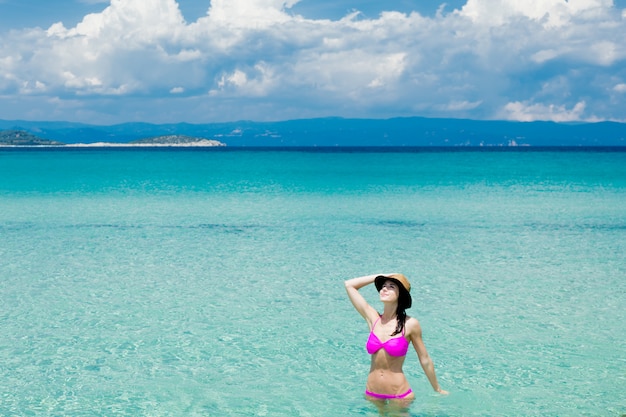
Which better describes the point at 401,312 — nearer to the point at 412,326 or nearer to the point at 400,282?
the point at 412,326

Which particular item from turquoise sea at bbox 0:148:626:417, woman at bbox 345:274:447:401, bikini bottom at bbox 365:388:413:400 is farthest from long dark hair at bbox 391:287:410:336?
turquoise sea at bbox 0:148:626:417

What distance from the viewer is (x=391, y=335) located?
7.55 meters

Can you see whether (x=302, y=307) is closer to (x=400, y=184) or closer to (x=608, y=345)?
(x=608, y=345)

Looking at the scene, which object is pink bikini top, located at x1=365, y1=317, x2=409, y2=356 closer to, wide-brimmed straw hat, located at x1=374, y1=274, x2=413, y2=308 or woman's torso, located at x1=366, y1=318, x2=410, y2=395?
woman's torso, located at x1=366, y1=318, x2=410, y2=395

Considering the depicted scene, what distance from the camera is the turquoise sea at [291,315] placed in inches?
373

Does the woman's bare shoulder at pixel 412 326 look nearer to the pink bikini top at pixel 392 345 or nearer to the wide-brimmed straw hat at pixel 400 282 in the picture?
the pink bikini top at pixel 392 345

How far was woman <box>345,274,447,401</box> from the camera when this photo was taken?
720cm

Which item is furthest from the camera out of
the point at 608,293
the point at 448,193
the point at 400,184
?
the point at 400,184

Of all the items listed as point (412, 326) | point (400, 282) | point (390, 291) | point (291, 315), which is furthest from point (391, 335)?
point (291, 315)

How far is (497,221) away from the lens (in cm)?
2823

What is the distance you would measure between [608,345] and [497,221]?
1699cm

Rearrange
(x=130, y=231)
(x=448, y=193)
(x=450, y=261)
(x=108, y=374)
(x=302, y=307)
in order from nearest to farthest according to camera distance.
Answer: (x=108, y=374) < (x=302, y=307) < (x=450, y=261) < (x=130, y=231) < (x=448, y=193)

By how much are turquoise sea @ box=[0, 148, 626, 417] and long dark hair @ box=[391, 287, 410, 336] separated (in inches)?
70.4

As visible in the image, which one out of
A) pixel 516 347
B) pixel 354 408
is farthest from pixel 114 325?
pixel 516 347
